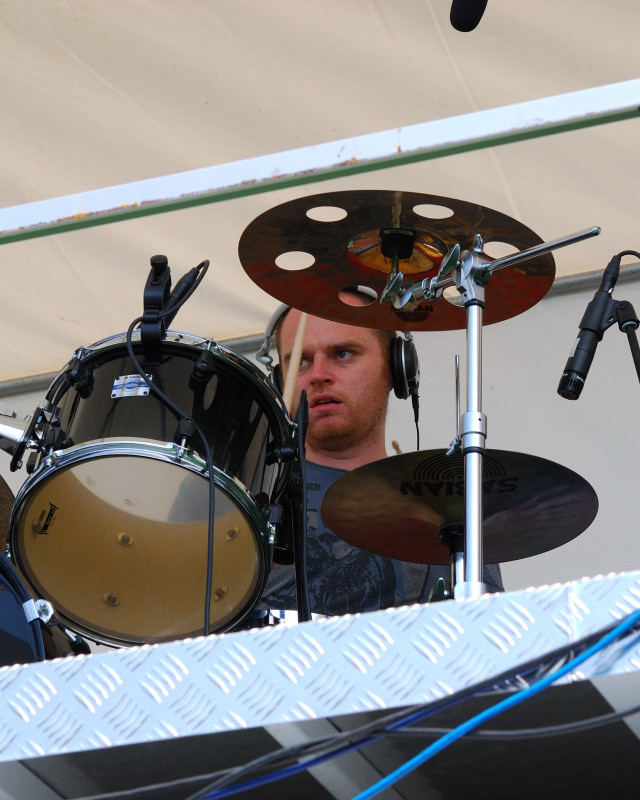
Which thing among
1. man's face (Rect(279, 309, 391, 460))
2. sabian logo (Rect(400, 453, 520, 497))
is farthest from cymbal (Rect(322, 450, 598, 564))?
man's face (Rect(279, 309, 391, 460))

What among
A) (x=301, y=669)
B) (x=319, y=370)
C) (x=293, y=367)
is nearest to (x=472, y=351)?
(x=301, y=669)

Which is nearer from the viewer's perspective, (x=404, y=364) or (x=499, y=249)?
(x=499, y=249)

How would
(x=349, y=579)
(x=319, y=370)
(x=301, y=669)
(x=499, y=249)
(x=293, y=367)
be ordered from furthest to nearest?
(x=319, y=370) < (x=293, y=367) < (x=349, y=579) < (x=499, y=249) < (x=301, y=669)

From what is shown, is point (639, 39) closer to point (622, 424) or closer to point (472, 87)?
point (472, 87)

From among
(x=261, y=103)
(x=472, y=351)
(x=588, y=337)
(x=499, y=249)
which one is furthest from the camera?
(x=261, y=103)

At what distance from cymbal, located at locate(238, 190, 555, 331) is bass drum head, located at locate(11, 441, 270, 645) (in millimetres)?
383

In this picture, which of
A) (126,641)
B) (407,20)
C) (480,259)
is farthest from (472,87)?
(126,641)

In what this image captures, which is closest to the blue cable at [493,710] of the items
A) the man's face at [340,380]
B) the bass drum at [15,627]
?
the bass drum at [15,627]

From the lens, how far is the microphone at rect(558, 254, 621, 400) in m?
1.72

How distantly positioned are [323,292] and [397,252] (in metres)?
0.17

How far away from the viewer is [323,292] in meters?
2.12

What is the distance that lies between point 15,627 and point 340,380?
1.51 meters

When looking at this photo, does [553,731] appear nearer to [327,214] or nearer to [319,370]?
[327,214]

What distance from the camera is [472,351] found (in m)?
1.65
